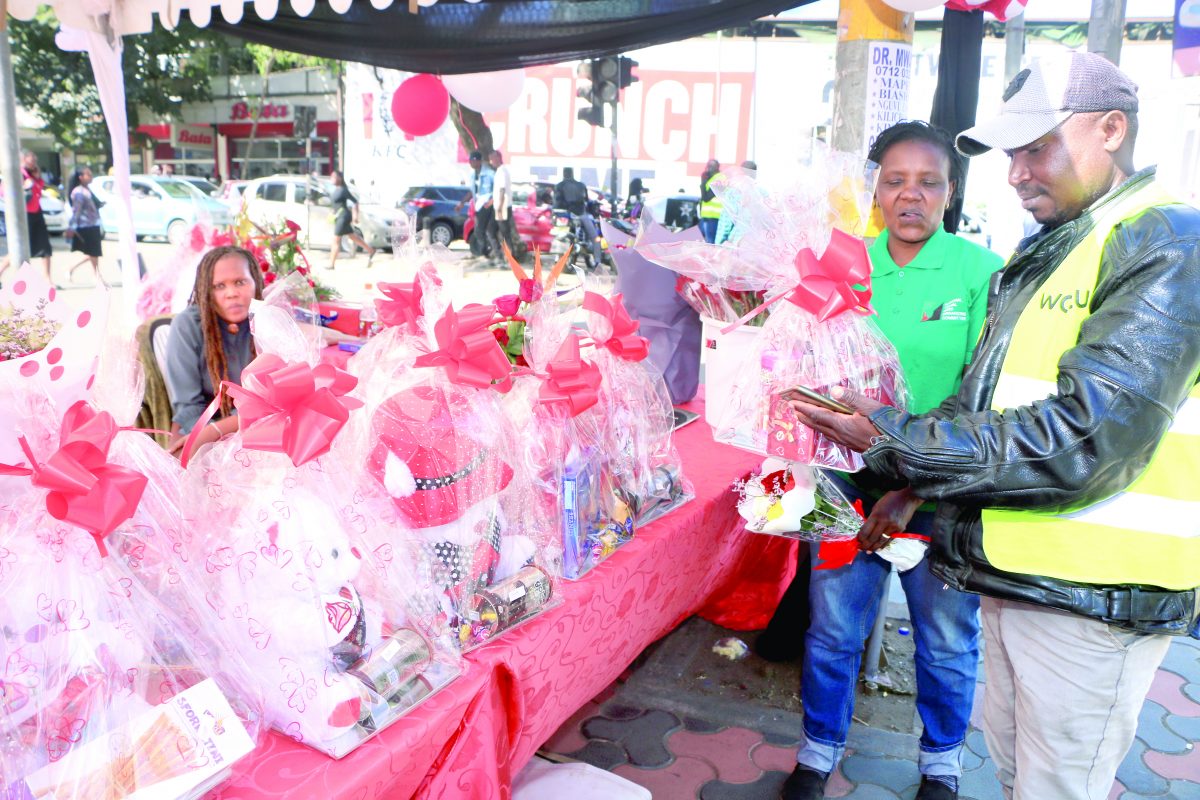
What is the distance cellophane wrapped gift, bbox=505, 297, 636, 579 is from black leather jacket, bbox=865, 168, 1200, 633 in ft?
2.28

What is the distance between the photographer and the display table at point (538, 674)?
1.21 meters

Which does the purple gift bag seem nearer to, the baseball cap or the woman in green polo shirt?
the woman in green polo shirt

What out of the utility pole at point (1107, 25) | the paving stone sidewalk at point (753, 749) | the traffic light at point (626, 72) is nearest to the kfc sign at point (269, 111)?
the traffic light at point (626, 72)

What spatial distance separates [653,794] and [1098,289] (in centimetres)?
174

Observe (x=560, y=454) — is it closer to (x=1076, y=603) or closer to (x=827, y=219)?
(x=827, y=219)

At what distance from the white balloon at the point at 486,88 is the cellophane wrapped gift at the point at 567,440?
11.3 feet

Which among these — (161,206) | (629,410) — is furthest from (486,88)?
(161,206)

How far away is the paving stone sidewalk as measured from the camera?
2.37 m

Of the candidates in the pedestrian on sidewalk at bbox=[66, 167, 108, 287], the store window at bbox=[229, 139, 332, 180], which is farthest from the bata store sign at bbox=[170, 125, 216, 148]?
the pedestrian on sidewalk at bbox=[66, 167, 108, 287]

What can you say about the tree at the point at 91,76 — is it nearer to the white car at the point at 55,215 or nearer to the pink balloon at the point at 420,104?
the white car at the point at 55,215

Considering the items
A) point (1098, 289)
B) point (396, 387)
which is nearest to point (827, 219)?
point (1098, 289)

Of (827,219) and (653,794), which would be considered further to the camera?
(653,794)

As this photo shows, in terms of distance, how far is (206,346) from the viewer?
287 centimetres

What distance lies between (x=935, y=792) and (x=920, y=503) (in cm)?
87
